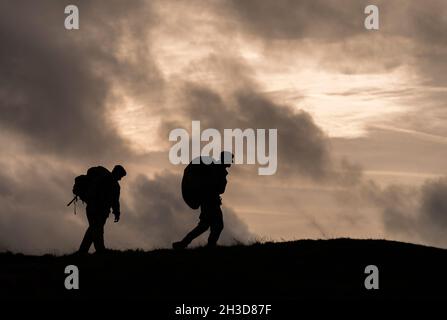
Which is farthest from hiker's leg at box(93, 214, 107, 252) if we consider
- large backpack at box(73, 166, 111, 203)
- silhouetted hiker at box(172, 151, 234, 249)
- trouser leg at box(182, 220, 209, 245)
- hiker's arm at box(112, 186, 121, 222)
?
trouser leg at box(182, 220, 209, 245)

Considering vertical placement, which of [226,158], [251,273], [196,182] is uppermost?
[226,158]

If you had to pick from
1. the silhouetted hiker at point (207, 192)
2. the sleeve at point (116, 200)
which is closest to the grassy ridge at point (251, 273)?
the silhouetted hiker at point (207, 192)

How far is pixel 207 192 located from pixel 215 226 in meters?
1.05

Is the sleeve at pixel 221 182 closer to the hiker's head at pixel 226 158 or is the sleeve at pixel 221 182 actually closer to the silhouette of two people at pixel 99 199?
the hiker's head at pixel 226 158

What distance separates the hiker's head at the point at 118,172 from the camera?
27750mm

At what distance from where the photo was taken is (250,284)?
21.2 metres

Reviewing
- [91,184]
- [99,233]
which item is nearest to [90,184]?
[91,184]

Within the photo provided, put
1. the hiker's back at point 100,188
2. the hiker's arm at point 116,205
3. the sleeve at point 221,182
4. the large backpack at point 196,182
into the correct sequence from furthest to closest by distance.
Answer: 1. the hiker's arm at point 116,205
2. the hiker's back at point 100,188
3. the sleeve at point 221,182
4. the large backpack at point 196,182

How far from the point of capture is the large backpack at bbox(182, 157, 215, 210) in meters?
26.1

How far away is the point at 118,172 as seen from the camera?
91.1ft

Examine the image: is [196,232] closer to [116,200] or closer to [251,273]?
[116,200]

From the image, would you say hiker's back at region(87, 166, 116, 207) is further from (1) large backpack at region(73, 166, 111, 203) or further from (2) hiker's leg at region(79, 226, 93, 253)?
(2) hiker's leg at region(79, 226, 93, 253)

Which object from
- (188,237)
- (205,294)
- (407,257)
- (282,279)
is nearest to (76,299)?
(205,294)
